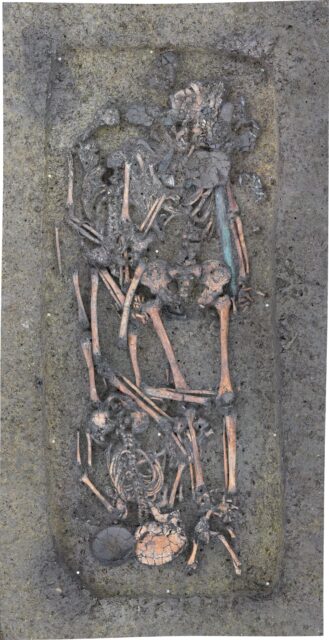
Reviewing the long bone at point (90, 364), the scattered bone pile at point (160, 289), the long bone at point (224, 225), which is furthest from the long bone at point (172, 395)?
the long bone at point (224, 225)

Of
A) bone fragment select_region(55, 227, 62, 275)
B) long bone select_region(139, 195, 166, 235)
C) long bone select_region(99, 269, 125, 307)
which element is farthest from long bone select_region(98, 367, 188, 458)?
long bone select_region(139, 195, 166, 235)

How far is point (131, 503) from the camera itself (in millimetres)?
4852

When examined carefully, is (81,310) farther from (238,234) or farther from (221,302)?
(238,234)

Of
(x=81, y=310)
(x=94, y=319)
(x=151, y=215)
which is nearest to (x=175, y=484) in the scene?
(x=94, y=319)

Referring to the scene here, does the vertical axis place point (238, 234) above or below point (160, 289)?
above

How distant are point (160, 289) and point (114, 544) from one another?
6.04 feet

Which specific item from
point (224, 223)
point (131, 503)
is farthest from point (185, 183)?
point (131, 503)

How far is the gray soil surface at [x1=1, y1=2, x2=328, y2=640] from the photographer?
4.73 meters

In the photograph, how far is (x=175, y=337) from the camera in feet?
16.2

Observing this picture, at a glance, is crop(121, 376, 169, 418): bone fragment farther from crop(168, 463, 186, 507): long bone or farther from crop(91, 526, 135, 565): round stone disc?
crop(91, 526, 135, 565): round stone disc

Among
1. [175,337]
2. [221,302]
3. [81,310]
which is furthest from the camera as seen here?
[175,337]

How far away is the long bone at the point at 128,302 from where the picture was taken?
188 inches

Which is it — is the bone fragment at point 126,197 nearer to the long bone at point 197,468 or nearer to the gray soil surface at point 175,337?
the gray soil surface at point 175,337

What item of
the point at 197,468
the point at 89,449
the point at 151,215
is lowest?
the point at 197,468
